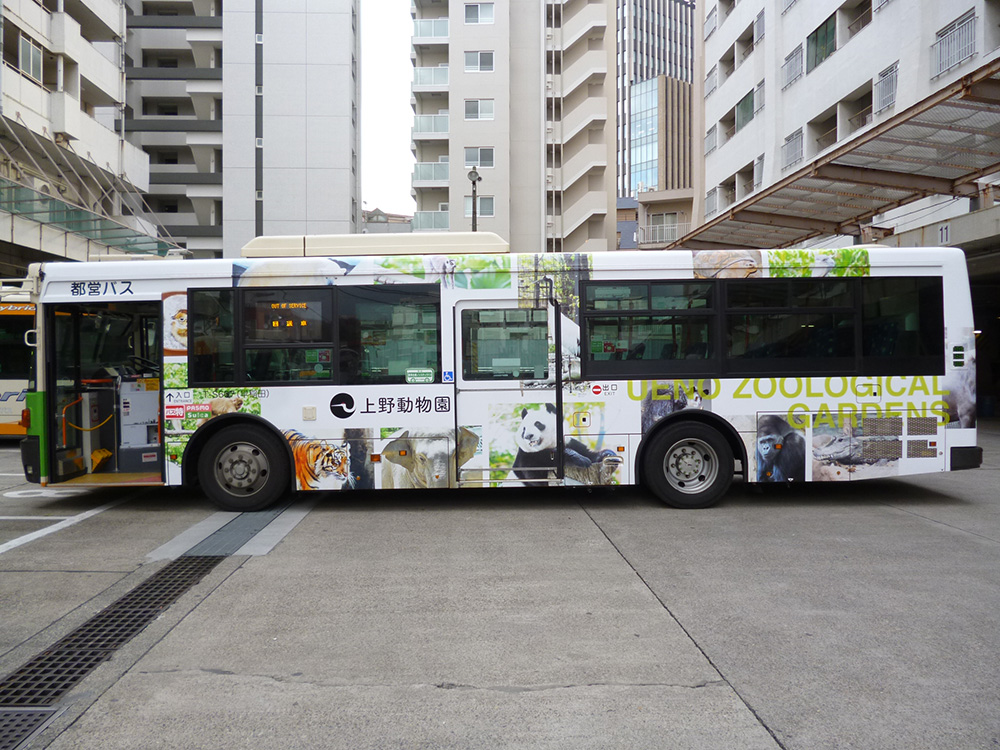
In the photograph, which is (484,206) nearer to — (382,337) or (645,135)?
(382,337)

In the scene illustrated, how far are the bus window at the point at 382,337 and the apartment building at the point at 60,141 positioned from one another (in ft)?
55.1

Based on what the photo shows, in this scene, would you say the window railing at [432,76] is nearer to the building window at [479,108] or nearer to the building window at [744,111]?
the building window at [479,108]

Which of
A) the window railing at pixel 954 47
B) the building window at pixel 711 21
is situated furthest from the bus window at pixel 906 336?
the building window at pixel 711 21

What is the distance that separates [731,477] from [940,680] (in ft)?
14.7

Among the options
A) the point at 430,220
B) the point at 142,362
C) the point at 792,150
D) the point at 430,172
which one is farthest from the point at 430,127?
the point at 142,362

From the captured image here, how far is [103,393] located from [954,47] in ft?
69.7

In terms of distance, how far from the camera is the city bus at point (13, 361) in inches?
617

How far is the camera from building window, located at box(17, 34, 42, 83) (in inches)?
967

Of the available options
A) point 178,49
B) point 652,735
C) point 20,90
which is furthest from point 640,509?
point 178,49

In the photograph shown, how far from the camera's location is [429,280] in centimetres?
824

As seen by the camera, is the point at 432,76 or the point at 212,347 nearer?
the point at 212,347

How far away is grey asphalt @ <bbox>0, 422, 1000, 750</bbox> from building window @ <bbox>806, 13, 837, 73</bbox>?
23.2 metres

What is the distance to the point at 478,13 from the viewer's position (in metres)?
48.5

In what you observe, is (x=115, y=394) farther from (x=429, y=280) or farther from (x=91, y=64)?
(x=91, y=64)
